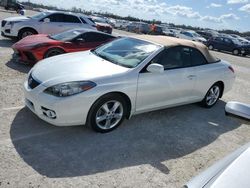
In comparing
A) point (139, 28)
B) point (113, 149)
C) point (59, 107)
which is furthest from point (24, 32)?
point (139, 28)

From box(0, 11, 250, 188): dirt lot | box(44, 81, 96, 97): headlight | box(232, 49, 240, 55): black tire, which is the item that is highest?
box(44, 81, 96, 97): headlight

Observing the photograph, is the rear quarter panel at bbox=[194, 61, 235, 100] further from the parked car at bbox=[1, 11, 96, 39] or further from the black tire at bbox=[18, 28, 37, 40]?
the black tire at bbox=[18, 28, 37, 40]

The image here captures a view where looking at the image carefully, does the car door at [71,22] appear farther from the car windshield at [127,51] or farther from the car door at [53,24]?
the car windshield at [127,51]

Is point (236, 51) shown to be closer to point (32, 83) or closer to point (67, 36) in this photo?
point (67, 36)

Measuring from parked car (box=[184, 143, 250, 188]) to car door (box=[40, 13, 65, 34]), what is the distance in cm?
1138

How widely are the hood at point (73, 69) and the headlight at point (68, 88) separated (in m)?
0.08

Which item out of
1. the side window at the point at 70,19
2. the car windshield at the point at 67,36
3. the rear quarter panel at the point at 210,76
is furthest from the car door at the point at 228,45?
the rear quarter panel at the point at 210,76

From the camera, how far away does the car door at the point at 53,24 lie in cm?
1269

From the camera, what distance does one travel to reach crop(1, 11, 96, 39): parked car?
1205 centimetres

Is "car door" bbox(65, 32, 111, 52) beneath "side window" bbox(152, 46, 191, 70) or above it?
beneath

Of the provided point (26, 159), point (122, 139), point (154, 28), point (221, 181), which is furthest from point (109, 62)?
point (154, 28)

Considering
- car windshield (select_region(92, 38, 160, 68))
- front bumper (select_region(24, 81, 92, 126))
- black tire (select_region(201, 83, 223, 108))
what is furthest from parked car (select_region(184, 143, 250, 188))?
black tire (select_region(201, 83, 223, 108))

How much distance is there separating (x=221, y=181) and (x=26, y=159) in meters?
2.68

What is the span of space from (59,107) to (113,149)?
0.99m
